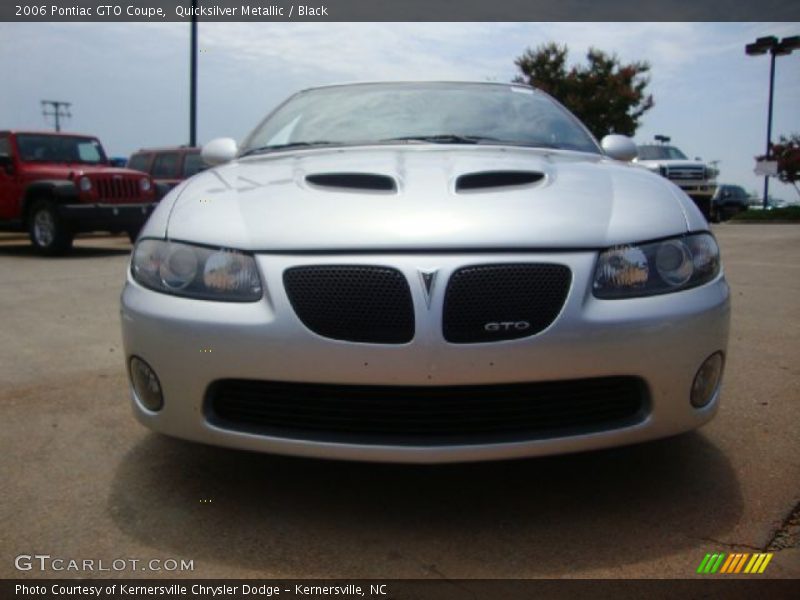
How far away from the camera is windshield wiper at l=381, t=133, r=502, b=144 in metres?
3.34

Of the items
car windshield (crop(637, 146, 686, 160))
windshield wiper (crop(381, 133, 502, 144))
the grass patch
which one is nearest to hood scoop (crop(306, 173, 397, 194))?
windshield wiper (crop(381, 133, 502, 144))

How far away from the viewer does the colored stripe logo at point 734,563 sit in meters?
1.97

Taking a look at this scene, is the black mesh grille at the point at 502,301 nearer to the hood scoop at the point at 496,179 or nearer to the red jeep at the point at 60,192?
the hood scoop at the point at 496,179

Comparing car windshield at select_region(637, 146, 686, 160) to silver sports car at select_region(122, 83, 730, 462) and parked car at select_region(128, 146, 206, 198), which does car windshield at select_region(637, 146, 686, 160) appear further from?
silver sports car at select_region(122, 83, 730, 462)

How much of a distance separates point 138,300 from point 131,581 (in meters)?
0.82

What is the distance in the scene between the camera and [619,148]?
350 centimetres

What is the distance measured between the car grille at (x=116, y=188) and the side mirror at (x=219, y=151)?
8183 mm

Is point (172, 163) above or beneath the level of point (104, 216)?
above

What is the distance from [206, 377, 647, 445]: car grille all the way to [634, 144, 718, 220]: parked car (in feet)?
67.2

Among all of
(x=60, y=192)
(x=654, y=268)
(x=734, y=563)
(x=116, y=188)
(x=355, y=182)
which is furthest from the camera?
(x=116, y=188)

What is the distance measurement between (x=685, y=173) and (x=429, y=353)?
21.8 metres

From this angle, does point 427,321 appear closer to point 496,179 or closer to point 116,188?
point 496,179

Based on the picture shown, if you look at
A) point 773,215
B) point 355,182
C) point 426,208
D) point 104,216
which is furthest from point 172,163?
point 773,215

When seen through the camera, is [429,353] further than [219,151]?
No
